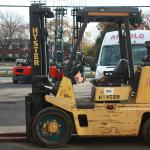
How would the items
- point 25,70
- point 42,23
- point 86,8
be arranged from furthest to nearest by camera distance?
point 25,70 → point 42,23 → point 86,8

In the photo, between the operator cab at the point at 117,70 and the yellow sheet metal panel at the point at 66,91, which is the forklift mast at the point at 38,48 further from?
the operator cab at the point at 117,70

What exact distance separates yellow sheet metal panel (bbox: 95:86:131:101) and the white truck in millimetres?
6760

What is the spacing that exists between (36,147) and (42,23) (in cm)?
262

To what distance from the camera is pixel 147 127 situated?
1009 cm

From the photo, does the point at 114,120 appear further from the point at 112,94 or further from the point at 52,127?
the point at 52,127

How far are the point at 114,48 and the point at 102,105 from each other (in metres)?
7.91

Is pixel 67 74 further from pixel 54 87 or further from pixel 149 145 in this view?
pixel 149 145

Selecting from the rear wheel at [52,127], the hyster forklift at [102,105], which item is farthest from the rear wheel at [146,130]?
the rear wheel at [52,127]

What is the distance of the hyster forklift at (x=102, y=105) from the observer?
10023 mm

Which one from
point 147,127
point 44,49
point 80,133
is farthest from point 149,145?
point 44,49

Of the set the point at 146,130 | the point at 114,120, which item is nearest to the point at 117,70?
the point at 114,120

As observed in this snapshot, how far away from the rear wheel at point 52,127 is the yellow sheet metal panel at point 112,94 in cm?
76

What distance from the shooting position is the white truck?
17344 mm

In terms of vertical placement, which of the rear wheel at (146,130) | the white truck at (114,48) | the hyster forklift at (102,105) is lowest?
the rear wheel at (146,130)
